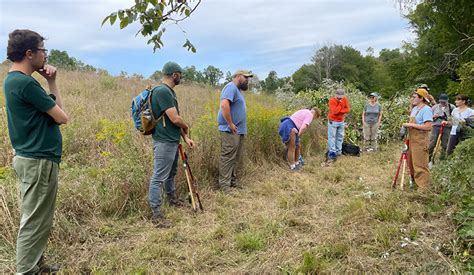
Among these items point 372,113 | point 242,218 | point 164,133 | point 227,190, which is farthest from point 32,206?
point 372,113

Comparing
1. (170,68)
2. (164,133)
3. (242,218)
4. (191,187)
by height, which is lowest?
(242,218)

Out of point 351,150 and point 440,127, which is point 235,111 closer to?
point 351,150

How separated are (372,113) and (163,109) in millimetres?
6514

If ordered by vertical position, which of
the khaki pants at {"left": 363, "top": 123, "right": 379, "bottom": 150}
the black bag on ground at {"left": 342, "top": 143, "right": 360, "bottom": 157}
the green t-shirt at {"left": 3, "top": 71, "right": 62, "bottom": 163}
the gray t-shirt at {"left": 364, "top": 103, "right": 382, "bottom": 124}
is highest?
the green t-shirt at {"left": 3, "top": 71, "right": 62, "bottom": 163}

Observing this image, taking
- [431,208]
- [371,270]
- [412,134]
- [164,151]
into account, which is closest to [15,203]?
[164,151]

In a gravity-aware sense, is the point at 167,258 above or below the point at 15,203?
below

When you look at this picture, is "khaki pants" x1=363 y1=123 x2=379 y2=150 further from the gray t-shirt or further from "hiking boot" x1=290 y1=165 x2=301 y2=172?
"hiking boot" x1=290 y1=165 x2=301 y2=172

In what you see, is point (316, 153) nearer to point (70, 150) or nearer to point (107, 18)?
point (70, 150)

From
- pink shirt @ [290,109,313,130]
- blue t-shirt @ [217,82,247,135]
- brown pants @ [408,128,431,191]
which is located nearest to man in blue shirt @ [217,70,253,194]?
blue t-shirt @ [217,82,247,135]

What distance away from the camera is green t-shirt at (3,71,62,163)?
8.27 ft

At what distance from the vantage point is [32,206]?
Answer: 2.68m

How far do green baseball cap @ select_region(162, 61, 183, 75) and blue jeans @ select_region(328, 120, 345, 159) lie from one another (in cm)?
479

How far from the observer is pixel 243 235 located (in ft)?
11.7

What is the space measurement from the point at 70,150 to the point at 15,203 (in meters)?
2.42
